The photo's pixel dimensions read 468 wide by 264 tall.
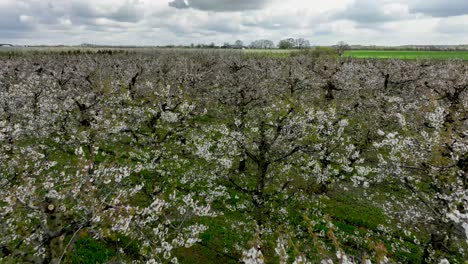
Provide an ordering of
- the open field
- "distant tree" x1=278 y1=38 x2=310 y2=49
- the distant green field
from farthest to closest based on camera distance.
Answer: "distant tree" x1=278 y1=38 x2=310 y2=49
the distant green field
the open field

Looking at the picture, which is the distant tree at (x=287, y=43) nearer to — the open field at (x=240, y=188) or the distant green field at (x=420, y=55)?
the distant green field at (x=420, y=55)

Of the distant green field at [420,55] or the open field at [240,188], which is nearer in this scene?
the open field at [240,188]

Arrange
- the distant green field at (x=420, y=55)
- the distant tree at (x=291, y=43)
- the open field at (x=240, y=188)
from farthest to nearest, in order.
→ the distant tree at (x=291, y=43)
the distant green field at (x=420, y=55)
the open field at (x=240, y=188)

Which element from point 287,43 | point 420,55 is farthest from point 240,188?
point 287,43

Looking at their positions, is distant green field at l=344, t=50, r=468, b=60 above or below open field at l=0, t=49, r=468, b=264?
above

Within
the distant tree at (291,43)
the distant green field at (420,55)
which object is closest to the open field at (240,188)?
the distant green field at (420,55)

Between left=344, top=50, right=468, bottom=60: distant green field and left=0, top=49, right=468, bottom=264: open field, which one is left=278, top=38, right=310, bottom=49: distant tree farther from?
left=0, top=49, right=468, bottom=264: open field

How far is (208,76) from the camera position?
54.7 m

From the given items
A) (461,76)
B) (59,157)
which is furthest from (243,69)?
(59,157)

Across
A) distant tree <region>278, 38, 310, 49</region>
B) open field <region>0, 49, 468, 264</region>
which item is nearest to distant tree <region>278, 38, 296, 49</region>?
distant tree <region>278, 38, 310, 49</region>

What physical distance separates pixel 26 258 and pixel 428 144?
49.5ft

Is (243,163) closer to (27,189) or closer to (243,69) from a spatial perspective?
(27,189)

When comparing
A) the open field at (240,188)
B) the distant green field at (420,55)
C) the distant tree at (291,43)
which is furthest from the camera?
the distant tree at (291,43)

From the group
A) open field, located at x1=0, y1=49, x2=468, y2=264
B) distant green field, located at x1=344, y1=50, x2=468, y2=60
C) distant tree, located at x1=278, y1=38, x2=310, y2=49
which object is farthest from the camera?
distant tree, located at x1=278, y1=38, x2=310, y2=49
